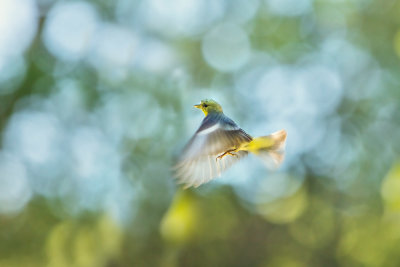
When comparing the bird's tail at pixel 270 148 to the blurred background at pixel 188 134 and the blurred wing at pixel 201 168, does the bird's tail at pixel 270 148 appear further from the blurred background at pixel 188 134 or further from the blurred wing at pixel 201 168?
the blurred background at pixel 188 134

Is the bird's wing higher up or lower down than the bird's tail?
lower down

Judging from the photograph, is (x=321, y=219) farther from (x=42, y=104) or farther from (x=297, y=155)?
(x=42, y=104)

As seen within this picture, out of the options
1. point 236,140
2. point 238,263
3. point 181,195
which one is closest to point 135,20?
point 181,195

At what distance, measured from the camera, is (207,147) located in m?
1.60

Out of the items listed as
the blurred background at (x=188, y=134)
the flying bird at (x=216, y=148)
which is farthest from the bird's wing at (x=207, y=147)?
the blurred background at (x=188, y=134)

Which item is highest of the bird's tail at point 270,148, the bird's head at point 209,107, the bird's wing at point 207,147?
the bird's head at point 209,107

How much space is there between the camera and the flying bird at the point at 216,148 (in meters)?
1.59

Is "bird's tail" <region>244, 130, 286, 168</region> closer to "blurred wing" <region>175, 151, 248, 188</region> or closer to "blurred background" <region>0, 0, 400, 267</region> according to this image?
"blurred wing" <region>175, 151, 248, 188</region>

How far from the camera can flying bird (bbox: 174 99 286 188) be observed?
159 cm

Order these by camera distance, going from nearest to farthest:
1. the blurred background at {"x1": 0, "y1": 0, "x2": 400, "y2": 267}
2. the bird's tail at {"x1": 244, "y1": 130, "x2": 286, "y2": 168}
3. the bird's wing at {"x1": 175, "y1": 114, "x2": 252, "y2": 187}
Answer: the bird's wing at {"x1": 175, "y1": 114, "x2": 252, "y2": 187} < the bird's tail at {"x1": 244, "y1": 130, "x2": 286, "y2": 168} < the blurred background at {"x1": 0, "y1": 0, "x2": 400, "y2": 267}

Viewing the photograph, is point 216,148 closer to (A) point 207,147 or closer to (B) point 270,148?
(A) point 207,147

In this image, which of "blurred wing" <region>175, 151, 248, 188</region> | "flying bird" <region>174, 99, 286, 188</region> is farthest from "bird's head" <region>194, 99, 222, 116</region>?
"blurred wing" <region>175, 151, 248, 188</region>

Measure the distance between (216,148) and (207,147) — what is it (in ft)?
0.13

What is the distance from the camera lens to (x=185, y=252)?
368 inches
